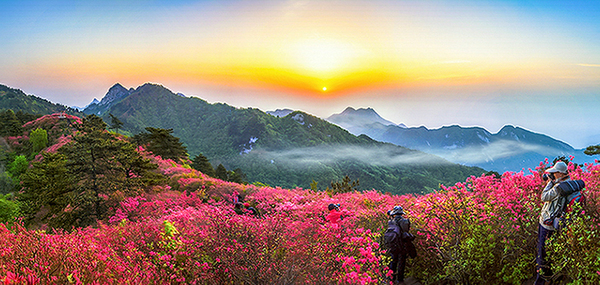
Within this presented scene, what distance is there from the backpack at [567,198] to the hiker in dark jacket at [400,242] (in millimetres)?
2437

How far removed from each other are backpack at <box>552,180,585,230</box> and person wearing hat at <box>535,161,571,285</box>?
41 mm

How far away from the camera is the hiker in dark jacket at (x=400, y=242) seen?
229 inches

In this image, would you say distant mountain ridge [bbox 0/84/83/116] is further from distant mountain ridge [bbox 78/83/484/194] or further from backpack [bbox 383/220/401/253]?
backpack [bbox 383/220/401/253]

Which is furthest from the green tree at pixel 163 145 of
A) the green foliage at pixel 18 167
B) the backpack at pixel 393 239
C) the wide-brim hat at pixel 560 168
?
the wide-brim hat at pixel 560 168

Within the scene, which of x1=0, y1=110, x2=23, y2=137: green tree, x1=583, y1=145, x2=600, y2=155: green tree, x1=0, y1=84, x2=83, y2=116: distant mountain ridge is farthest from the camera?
x1=0, y1=84, x2=83, y2=116: distant mountain ridge

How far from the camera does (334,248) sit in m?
5.12

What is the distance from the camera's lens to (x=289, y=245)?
16.9 feet

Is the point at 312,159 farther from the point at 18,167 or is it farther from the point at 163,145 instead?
the point at 18,167

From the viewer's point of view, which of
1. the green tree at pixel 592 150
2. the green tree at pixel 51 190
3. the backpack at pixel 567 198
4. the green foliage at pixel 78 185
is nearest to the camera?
the backpack at pixel 567 198

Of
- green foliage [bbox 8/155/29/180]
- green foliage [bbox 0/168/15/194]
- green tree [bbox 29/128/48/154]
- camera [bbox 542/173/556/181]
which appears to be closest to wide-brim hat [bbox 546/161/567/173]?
camera [bbox 542/173/556/181]

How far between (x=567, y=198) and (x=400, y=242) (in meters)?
2.95

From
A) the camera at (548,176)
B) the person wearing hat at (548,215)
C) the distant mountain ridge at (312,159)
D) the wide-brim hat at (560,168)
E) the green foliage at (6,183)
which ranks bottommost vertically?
the distant mountain ridge at (312,159)

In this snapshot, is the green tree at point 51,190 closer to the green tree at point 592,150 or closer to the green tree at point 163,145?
the green tree at point 163,145

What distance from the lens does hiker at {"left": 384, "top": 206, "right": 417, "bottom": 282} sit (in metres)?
5.82
